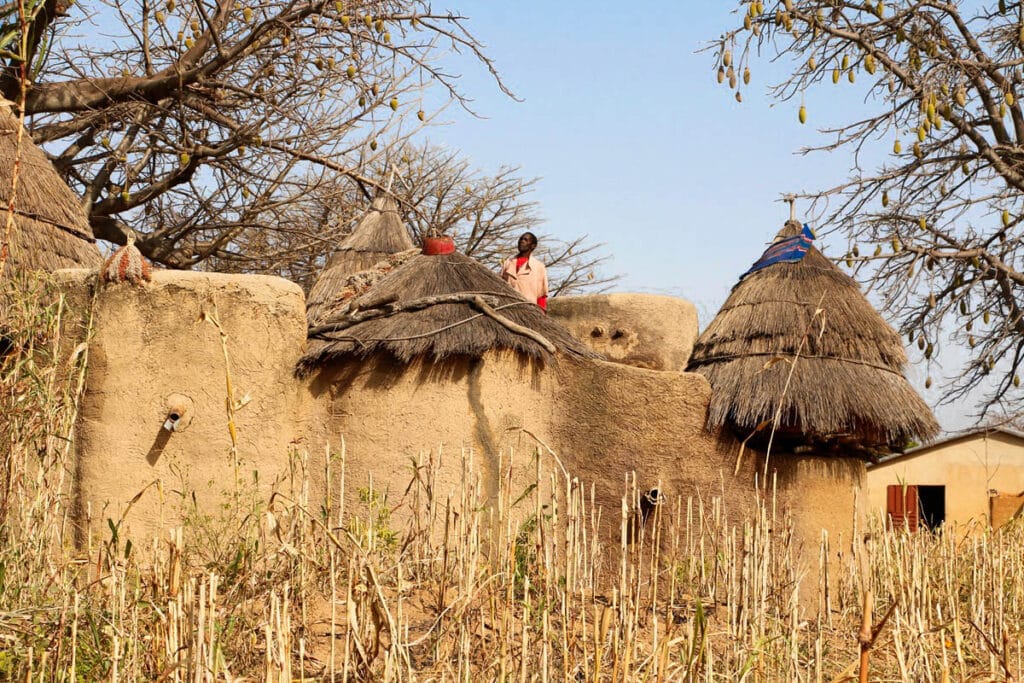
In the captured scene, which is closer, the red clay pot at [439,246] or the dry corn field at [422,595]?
the dry corn field at [422,595]

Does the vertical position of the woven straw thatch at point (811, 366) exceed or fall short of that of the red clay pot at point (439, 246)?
it falls short

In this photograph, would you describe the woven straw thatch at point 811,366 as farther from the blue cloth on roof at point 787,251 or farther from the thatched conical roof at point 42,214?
the thatched conical roof at point 42,214

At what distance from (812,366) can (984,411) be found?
19.4ft

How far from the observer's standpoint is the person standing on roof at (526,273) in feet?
25.9

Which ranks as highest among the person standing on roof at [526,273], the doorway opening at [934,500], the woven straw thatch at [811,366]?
the person standing on roof at [526,273]

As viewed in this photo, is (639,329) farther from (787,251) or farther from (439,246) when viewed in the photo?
(439,246)

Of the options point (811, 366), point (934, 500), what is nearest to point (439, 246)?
point (811, 366)

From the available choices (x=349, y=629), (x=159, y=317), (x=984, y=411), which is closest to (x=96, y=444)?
(x=159, y=317)

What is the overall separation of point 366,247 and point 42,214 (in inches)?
97.6

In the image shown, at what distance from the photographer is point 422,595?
5.37m

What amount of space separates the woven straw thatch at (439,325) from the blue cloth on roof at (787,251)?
4.73 feet

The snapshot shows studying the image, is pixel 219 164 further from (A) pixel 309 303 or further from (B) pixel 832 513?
(B) pixel 832 513

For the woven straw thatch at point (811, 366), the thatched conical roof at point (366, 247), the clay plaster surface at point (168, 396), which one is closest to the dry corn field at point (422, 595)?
the clay plaster surface at point (168, 396)

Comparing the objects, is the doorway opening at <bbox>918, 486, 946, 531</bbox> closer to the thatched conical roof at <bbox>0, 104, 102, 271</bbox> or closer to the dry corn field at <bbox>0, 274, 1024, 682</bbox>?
the dry corn field at <bbox>0, 274, 1024, 682</bbox>
